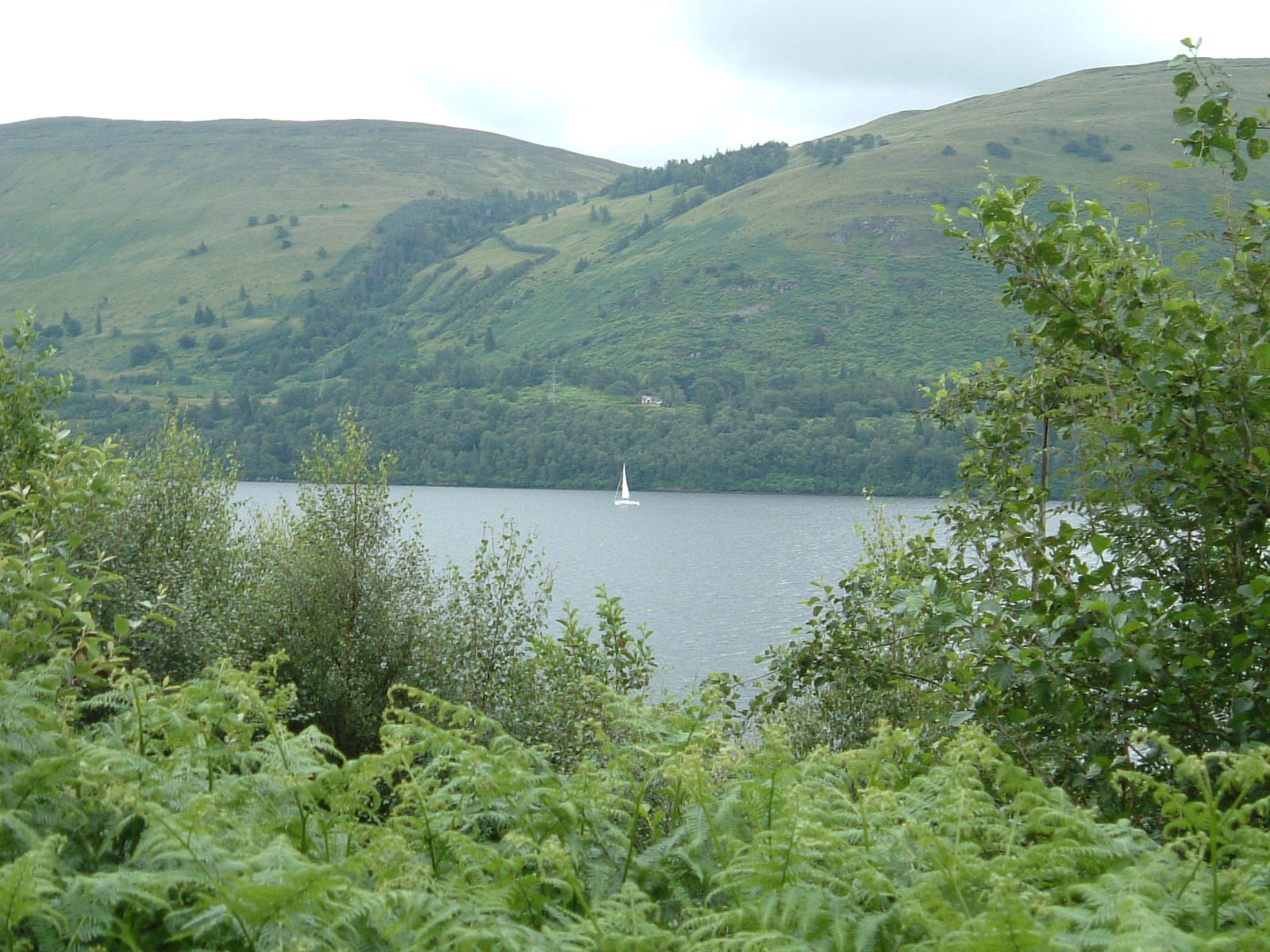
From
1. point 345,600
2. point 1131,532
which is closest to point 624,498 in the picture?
point 345,600

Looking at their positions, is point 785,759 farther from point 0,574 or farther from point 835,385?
point 835,385

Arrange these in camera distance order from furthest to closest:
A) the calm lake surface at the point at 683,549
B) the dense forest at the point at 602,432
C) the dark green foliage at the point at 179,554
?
1. the dense forest at the point at 602,432
2. the calm lake surface at the point at 683,549
3. the dark green foliage at the point at 179,554

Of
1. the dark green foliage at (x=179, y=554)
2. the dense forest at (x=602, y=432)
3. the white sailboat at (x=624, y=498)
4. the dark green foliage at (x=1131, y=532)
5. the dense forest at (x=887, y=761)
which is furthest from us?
the dense forest at (x=602, y=432)

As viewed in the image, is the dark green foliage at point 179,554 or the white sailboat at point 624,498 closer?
the dark green foliage at point 179,554

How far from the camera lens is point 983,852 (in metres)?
3.85

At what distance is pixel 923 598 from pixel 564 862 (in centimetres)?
297

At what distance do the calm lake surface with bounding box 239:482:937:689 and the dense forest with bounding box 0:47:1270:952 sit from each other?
15.1 metres

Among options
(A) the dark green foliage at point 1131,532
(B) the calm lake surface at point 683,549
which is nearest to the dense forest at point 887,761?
(A) the dark green foliage at point 1131,532

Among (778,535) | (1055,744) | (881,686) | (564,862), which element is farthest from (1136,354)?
(778,535)

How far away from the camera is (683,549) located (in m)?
99.2

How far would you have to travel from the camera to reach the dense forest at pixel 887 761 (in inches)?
106

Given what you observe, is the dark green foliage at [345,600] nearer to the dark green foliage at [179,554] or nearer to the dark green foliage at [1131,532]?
the dark green foliage at [179,554]

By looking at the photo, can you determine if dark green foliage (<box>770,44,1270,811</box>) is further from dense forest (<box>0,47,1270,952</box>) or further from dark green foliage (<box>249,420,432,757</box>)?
dark green foliage (<box>249,420,432,757</box>)

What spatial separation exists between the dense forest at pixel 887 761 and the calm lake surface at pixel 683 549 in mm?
15129
